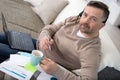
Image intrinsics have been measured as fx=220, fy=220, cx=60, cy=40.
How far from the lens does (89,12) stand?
1624 millimetres

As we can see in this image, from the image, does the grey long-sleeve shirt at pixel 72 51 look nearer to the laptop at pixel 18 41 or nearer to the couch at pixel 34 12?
the laptop at pixel 18 41

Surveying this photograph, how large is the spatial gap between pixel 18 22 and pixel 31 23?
15cm

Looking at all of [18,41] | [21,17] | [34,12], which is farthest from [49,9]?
[18,41]

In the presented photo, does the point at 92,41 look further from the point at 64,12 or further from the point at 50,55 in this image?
the point at 64,12

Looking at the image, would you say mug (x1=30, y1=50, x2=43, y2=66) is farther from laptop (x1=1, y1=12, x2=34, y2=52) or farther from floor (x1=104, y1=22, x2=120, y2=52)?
floor (x1=104, y1=22, x2=120, y2=52)

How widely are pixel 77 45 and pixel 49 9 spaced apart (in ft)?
3.62

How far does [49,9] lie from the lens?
8.60ft

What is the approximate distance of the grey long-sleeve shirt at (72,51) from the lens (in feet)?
4.80

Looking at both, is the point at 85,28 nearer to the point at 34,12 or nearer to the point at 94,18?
the point at 94,18

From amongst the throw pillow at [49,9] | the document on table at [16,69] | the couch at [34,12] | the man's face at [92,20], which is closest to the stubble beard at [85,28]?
the man's face at [92,20]

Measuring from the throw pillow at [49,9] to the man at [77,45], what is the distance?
0.68 m

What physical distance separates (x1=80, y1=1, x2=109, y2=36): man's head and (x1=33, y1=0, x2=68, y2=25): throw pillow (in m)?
0.94

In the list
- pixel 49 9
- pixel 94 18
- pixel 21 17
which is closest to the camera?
pixel 94 18

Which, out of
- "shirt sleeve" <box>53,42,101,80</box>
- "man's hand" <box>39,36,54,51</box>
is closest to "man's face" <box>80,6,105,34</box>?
"shirt sleeve" <box>53,42,101,80</box>
